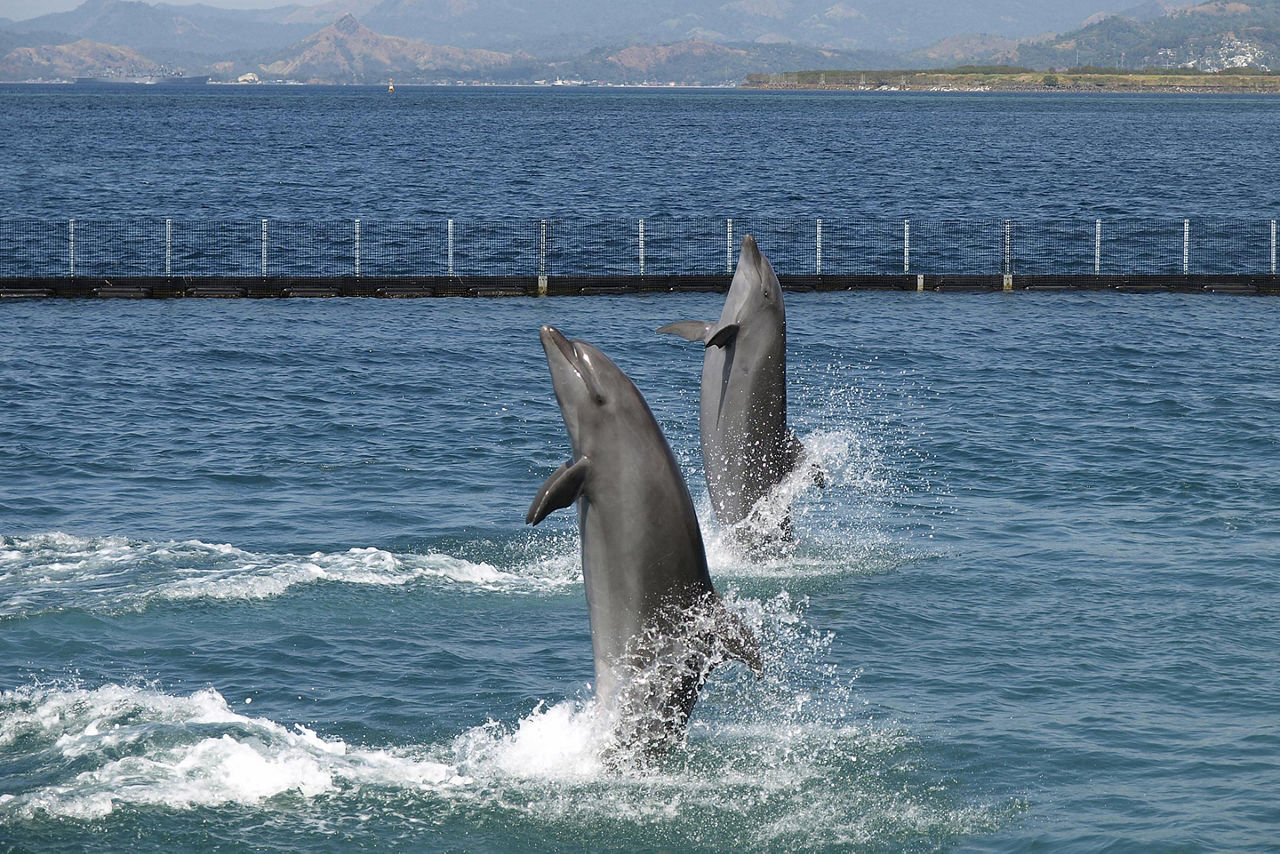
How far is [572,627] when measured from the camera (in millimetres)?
16672

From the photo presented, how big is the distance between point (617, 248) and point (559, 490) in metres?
55.4

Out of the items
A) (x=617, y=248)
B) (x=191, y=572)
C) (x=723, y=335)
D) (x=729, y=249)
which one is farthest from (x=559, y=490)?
(x=617, y=248)

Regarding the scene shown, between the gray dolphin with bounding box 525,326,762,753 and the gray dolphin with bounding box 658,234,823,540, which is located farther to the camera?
the gray dolphin with bounding box 658,234,823,540

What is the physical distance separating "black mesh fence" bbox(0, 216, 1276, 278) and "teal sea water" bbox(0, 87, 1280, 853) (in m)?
18.1

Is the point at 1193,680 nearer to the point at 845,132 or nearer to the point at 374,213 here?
the point at 374,213

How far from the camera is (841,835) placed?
1192cm

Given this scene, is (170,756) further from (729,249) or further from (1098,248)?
(1098,248)

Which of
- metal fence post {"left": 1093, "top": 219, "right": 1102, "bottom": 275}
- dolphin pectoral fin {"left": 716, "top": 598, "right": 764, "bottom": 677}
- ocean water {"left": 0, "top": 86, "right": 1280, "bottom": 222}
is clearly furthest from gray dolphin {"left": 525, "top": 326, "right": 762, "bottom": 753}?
ocean water {"left": 0, "top": 86, "right": 1280, "bottom": 222}

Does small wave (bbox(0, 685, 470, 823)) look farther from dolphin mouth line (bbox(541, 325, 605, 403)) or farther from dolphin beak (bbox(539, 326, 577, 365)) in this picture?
dolphin beak (bbox(539, 326, 577, 365))

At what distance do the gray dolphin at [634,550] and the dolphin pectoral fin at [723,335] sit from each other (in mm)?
5129

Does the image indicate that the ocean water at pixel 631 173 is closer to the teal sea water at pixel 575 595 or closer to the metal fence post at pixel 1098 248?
the metal fence post at pixel 1098 248

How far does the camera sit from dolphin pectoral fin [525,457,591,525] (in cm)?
1049

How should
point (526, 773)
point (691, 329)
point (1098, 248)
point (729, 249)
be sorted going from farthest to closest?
point (1098, 248) → point (729, 249) → point (691, 329) → point (526, 773)

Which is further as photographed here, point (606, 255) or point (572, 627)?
point (606, 255)
